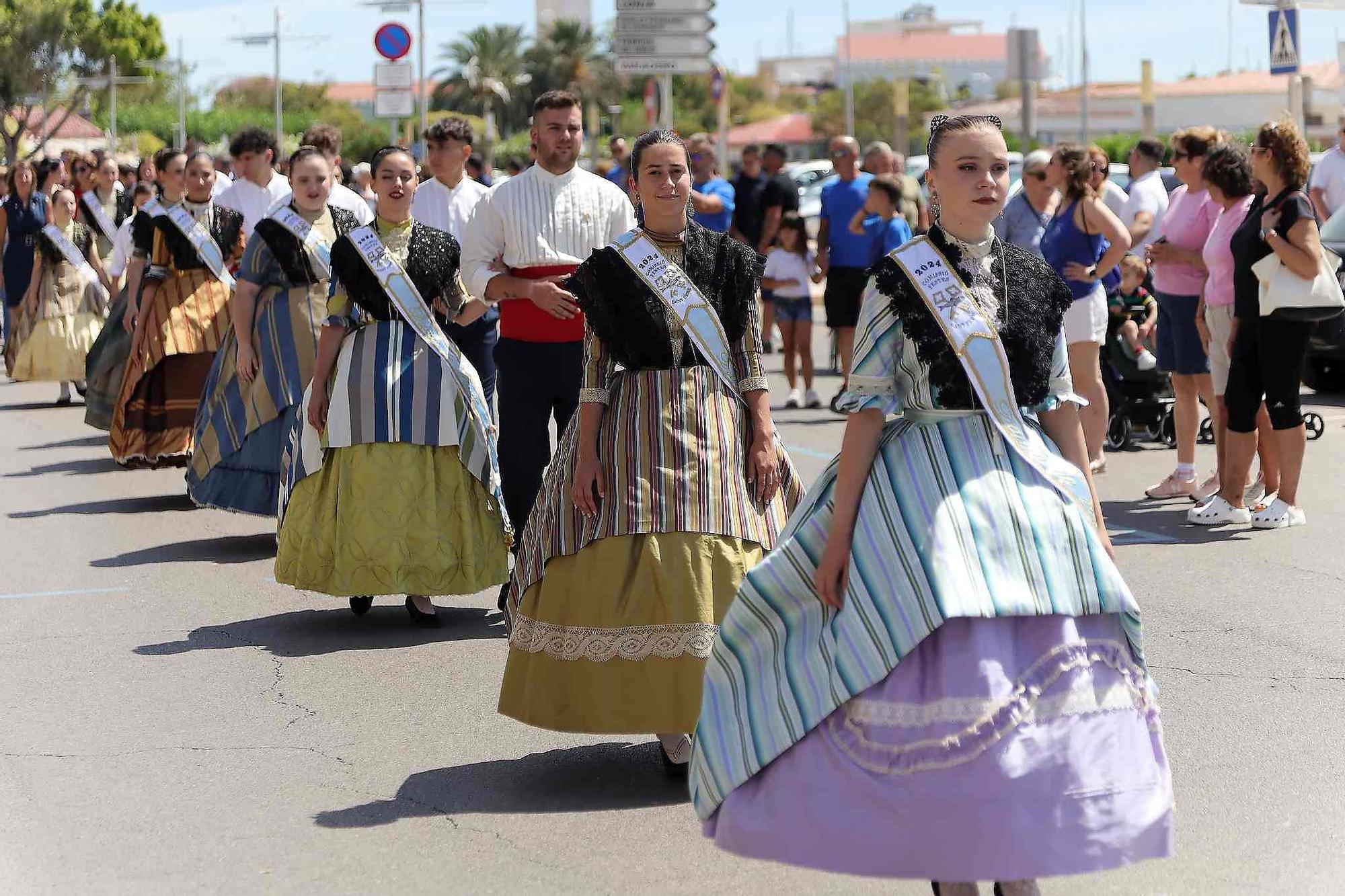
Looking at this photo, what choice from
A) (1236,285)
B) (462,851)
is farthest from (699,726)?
(1236,285)

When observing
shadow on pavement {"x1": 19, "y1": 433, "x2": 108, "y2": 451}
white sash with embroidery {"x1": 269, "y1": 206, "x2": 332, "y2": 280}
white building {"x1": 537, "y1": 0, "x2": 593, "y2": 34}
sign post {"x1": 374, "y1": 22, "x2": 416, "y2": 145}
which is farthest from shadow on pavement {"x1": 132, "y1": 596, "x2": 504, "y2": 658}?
white building {"x1": 537, "y1": 0, "x2": 593, "y2": 34}

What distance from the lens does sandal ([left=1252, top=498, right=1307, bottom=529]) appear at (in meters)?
9.68

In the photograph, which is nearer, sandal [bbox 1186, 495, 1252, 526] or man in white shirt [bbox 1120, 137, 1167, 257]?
sandal [bbox 1186, 495, 1252, 526]

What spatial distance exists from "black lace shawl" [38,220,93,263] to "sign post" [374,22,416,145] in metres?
8.32

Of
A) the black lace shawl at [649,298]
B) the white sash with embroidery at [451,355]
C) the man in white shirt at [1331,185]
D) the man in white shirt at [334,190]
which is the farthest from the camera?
the man in white shirt at [1331,185]

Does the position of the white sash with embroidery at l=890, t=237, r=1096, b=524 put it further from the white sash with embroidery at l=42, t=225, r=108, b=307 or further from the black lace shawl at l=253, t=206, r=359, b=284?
the white sash with embroidery at l=42, t=225, r=108, b=307

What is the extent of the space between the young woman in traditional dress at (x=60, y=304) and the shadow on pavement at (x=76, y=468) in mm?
3397

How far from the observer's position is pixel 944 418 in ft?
14.1

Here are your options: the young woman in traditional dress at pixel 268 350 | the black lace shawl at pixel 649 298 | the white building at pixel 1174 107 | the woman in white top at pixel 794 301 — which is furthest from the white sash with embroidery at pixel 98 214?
the white building at pixel 1174 107

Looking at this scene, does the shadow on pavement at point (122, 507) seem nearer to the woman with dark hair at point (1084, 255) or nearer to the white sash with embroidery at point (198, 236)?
the white sash with embroidery at point (198, 236)

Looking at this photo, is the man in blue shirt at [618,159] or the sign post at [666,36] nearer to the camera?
the sign post at [666,36]

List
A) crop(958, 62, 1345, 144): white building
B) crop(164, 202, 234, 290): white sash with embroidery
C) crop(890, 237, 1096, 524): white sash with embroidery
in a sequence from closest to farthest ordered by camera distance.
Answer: crop(890, 237, 1096, 524): white sash with embroidery
crop(164, 202, 234, 290): white sash with embroidery
crop(958, 62, 1345, 144): white building

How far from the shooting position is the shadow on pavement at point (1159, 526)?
9492mm

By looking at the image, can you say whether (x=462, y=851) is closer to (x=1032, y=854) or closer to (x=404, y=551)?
(x=1032, y=854)
